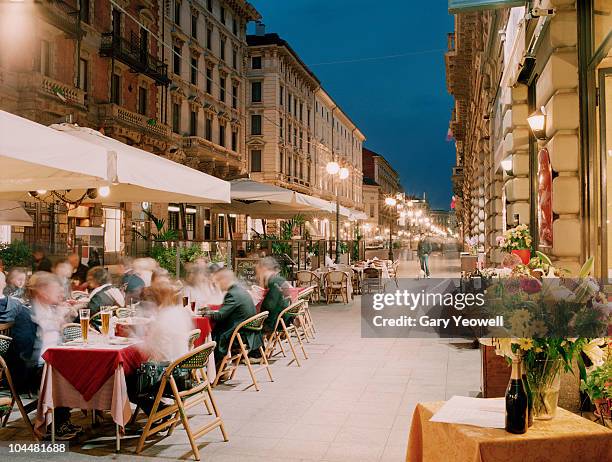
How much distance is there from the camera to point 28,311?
219 inches

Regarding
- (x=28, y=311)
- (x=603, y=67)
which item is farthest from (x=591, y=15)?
(x=28, y=311)

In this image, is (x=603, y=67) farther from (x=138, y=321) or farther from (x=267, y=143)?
(x=267, y=143)

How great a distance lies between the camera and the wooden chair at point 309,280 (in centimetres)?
1583

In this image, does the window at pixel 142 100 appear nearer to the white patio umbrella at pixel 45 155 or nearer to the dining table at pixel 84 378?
the white patio umbrella at pixel 45 155

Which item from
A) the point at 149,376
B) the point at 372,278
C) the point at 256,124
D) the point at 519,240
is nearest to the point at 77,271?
the point at 149,376

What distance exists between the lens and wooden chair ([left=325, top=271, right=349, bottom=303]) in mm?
16141

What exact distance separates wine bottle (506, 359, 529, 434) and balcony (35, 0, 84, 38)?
887 inches

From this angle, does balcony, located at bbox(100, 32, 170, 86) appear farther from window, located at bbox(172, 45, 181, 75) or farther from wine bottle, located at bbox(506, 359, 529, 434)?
wine bottle, located at bbox(506, 359, 529, 434)

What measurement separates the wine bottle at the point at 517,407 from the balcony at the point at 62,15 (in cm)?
2254

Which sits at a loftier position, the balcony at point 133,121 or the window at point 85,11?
the window at point 85,11

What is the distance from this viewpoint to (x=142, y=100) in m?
29.1

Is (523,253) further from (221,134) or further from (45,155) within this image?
(221,134)

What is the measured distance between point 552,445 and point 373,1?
391 ft

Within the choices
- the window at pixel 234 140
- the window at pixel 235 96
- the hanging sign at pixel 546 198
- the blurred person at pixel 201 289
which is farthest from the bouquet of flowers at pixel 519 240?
the window at pixel 235 96
